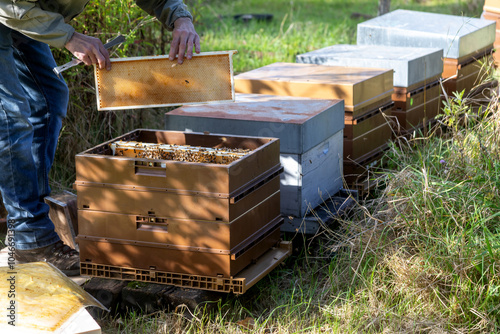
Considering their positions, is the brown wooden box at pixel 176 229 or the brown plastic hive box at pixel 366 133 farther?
the brown plastic hive box at pixel 366 133

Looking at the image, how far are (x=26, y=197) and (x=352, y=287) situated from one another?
1810mm

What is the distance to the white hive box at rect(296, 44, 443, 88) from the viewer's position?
186 inches

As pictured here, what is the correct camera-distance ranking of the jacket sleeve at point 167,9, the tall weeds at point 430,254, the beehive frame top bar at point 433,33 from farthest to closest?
the beehive frame top bar at point 433,33 < the jacket sleeve at point 167,9 < the tall weeds at point 430,254

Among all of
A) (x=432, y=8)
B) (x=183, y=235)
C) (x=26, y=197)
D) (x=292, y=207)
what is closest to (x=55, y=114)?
(x=26, y=197)

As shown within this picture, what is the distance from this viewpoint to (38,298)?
286 centimetres

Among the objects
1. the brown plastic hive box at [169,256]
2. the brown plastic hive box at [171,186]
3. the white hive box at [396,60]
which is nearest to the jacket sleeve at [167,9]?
the brown plastic hive box at [171,186]

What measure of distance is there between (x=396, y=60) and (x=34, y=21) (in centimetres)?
267

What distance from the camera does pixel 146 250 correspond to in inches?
123

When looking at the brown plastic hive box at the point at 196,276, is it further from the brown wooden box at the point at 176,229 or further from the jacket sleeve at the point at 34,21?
the jacket sleeve at the point at 34,21

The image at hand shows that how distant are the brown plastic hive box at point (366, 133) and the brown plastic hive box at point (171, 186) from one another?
3.57 ft

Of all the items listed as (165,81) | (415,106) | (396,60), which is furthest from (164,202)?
(415,106)

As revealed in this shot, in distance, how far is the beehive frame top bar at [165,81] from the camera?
3271 mm

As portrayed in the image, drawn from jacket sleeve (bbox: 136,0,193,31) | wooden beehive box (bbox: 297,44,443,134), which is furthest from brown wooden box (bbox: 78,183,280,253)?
wooden beehive box (bbox: 297,44,443,134)

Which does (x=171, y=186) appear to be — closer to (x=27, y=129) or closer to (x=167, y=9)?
(x=27, y=129)
